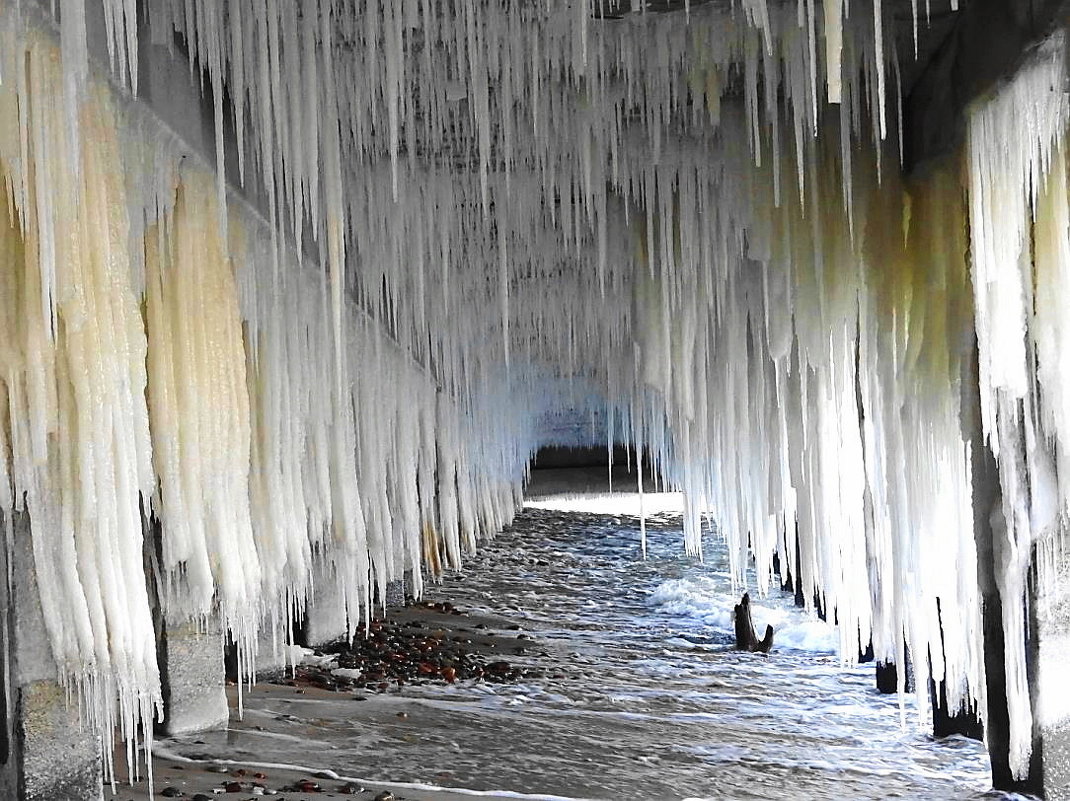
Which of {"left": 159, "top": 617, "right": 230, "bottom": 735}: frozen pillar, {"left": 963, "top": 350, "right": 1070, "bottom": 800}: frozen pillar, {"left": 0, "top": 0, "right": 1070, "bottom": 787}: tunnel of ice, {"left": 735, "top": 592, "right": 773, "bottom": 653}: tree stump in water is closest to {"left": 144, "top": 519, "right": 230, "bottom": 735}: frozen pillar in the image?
{"left": 159, "top": 617, "right": 230, "bottom": 735}: frozen pillar

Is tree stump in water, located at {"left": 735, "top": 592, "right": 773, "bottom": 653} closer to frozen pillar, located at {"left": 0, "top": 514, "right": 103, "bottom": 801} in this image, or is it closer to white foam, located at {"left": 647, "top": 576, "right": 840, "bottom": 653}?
white foam, located at {"left": 647, "top": 576, "right": 840, "bottom": 653}

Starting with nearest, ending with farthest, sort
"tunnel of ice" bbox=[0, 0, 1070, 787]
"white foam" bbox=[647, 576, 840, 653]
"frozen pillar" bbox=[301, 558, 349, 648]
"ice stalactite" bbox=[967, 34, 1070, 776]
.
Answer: "tunnel of ice" bbox=[0, 0, 1070, 787] < "ice stalactite" bbox=[967, 34, 1070, 776] < "frozen pillar" bbox=[301, 558, 349, 648] < "white foam" bbox=[647, 576, 840, 653]

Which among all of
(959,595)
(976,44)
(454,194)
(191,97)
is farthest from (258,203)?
(959,595)

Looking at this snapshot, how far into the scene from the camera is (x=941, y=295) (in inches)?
205

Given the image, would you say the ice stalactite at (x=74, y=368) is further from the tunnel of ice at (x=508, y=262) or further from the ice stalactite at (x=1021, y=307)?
the ice stalactite at (x=1021, y=307)

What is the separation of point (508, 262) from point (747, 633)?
6.95 meters

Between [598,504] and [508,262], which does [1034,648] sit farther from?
[598,504]

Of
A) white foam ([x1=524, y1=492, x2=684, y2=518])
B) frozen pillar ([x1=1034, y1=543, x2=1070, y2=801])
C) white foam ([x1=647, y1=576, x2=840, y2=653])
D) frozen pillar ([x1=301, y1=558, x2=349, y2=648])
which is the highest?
frozen pillar ([x1=1034, y1=543, x2=1070, y2=801])

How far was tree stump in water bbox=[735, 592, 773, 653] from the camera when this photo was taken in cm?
1293

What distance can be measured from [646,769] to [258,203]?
4818mm

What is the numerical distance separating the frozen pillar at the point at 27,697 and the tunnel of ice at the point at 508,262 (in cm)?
18

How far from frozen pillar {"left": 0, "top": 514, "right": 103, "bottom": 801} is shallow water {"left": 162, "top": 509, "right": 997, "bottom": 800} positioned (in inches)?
98.8

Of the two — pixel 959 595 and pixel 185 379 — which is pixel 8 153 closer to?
pixel 185 379

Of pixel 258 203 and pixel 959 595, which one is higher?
pixel 258 203
